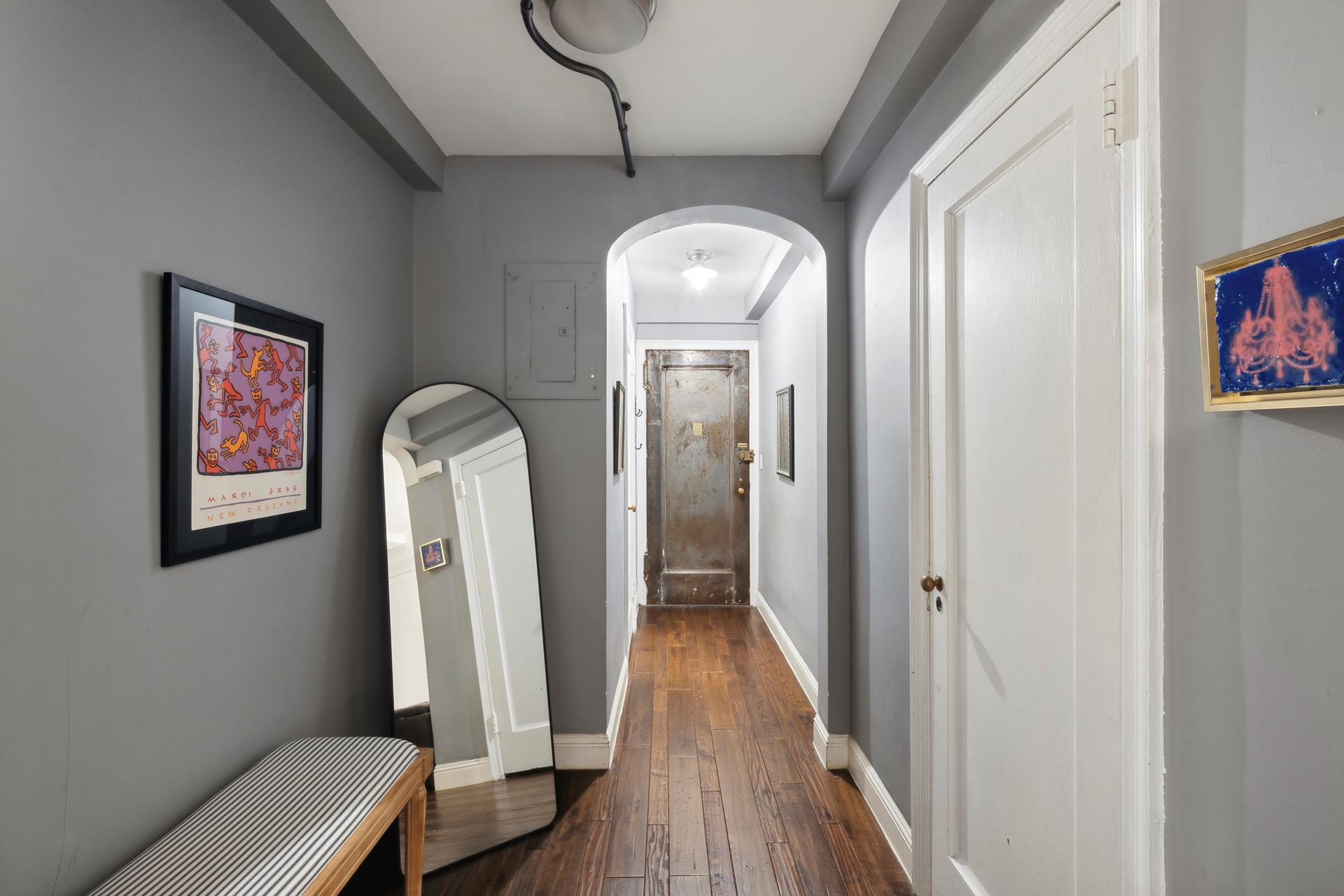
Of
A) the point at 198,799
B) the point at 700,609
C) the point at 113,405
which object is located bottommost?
the point at 700,609

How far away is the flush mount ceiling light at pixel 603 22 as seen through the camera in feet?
5.30

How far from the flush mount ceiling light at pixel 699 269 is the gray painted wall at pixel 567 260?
4.49 ft

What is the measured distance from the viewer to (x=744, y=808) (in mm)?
2289

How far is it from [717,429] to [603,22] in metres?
3.83

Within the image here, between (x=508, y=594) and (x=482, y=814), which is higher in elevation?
(x=508, y=594)

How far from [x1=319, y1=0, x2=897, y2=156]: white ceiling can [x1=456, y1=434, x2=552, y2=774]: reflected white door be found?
46.5 inches

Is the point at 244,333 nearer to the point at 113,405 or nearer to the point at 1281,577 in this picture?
the point at 113,405

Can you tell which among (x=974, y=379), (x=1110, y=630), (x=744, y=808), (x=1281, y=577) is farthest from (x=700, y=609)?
(x=1281, y=577)

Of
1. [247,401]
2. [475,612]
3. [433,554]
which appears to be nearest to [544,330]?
[433,554]

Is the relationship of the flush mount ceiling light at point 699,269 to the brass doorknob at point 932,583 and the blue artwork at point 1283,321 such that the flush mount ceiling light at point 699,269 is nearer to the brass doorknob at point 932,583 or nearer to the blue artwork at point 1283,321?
the brass doorknob at point 932,583

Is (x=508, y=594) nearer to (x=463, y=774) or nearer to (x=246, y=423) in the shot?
(x=463, y=774)

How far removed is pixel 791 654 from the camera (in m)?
3.83

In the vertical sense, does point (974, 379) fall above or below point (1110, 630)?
above

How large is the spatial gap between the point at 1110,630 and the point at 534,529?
1937 mm
